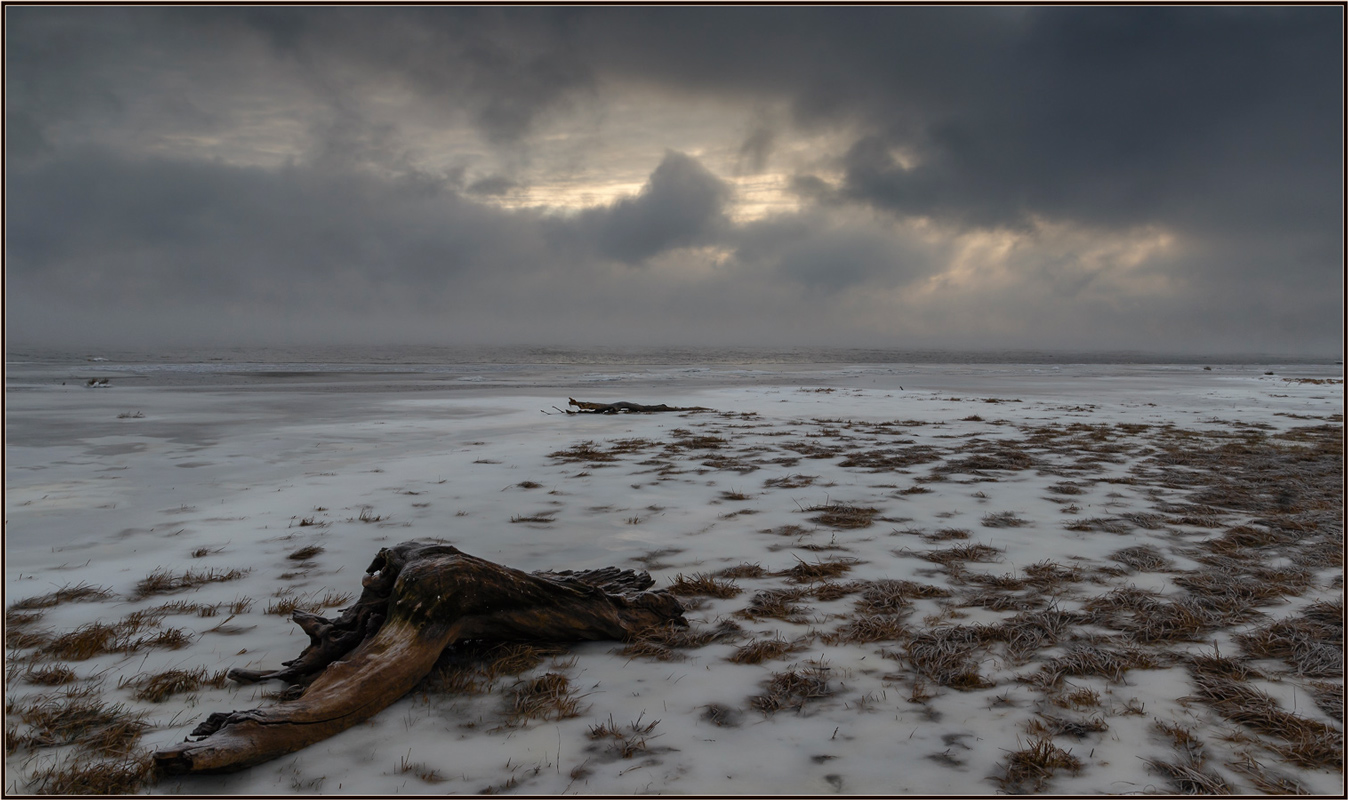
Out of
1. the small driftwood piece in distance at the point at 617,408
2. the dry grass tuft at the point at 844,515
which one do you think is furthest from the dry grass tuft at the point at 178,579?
the small driftwood piece in distance at the point at 617,408

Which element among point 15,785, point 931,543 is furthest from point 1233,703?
point 15,785

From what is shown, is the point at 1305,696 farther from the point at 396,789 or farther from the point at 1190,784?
the point at 396,789

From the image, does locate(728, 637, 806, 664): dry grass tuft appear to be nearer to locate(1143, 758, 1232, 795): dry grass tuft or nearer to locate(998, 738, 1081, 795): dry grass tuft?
locate(998, 738, 1081, 795): dry grass tuft

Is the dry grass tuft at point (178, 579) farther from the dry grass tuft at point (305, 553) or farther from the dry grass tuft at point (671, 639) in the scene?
the dry grass tuft at point (671, 639)

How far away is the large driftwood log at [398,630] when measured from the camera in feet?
8.56

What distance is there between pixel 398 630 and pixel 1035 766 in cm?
315

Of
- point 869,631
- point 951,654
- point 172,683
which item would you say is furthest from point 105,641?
point 951,654

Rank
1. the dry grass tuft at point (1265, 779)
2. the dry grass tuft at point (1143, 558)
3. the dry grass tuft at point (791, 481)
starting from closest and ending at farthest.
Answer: the dry grass tuft at point (1265, 779) → the dry grass tuft at point (1143, 558) → the dry grass tuft at point (791, 481)

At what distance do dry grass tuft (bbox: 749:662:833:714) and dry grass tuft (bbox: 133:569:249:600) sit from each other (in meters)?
4.41

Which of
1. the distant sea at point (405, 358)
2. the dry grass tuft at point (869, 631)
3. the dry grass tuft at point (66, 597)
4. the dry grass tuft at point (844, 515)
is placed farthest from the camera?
the distant sea at point (405, 358)

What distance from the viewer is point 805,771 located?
2615 mm

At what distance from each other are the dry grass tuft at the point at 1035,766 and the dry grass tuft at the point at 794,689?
34.9 inches

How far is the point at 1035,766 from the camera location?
259 centimetres

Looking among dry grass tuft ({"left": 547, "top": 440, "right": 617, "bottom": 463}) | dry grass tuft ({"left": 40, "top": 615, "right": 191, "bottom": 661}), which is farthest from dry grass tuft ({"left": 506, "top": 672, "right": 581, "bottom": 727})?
dry grass tuft ({"left": 547, "top": 440, "right": 617, "bottom": 463})
